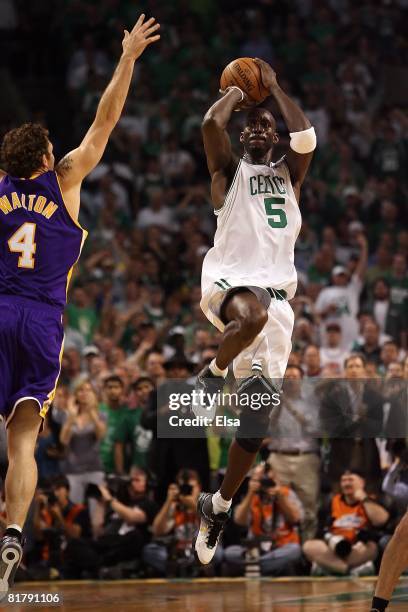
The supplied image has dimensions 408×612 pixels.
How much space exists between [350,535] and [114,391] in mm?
2790

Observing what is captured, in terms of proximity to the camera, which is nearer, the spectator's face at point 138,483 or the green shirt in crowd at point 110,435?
the spectator's face at point 138,483

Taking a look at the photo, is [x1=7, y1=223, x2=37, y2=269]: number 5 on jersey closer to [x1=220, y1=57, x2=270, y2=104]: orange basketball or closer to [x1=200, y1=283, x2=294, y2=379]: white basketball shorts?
[x1=200, y1=283, x2=294, y2=379]: white basketball shorts

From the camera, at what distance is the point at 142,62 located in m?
18.7

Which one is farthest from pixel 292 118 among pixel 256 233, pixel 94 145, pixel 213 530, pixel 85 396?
pixel 85 396

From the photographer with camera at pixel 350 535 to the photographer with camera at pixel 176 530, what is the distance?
0.95m

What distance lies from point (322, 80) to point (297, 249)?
3868mm

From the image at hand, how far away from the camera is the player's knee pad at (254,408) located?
304 inches

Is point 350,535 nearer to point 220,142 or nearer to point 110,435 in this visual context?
point 110,435

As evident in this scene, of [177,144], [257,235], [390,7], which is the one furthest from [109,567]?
[390,7]

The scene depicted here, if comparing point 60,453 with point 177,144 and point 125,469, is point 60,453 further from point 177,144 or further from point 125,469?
point 177,144

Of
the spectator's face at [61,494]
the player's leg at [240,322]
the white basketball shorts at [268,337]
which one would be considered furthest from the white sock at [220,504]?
the spectator's face at [61,494]

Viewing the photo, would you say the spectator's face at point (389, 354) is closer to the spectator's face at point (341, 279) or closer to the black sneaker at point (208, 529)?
the spectator's face at point (341, 279)

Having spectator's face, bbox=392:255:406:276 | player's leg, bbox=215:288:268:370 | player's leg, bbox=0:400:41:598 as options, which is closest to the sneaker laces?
player's leg, bbox=215:288:268:370

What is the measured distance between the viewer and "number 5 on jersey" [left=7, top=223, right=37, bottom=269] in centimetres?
715
